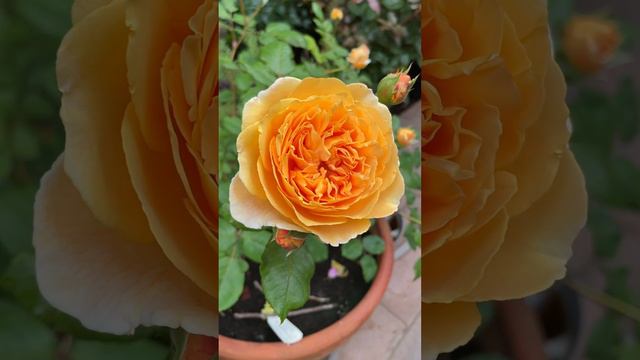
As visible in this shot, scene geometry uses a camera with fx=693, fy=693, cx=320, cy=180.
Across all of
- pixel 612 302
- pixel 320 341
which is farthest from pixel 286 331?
pixel 612 302

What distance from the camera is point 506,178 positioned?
266mm

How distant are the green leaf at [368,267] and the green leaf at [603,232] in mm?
183

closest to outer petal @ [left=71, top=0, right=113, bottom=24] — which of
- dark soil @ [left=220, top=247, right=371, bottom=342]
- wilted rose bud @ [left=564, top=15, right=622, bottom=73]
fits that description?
dark soil @ [left=220, top=247, right=371, bottom=342]

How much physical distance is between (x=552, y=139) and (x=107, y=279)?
7.1 inches

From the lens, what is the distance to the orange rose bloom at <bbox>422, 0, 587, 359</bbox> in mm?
260

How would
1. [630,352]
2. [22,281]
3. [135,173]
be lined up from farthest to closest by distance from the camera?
1. [630,352]
2. [22,281]
3. [135,173]

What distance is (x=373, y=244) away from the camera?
0.42 m

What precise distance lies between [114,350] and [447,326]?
156 mm

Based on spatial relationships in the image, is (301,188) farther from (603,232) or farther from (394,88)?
A: (603,232)

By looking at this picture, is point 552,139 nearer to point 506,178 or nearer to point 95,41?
point 506,178

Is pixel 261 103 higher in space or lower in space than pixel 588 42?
higher

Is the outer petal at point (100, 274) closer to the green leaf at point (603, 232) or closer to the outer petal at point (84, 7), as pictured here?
the outer petal at point (84, 7)

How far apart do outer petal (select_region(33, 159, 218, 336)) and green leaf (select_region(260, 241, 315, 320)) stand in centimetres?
4

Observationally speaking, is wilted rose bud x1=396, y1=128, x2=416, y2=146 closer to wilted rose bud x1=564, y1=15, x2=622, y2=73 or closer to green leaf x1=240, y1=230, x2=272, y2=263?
green leaf x1=240, y1=230, x2=272, y2=263
